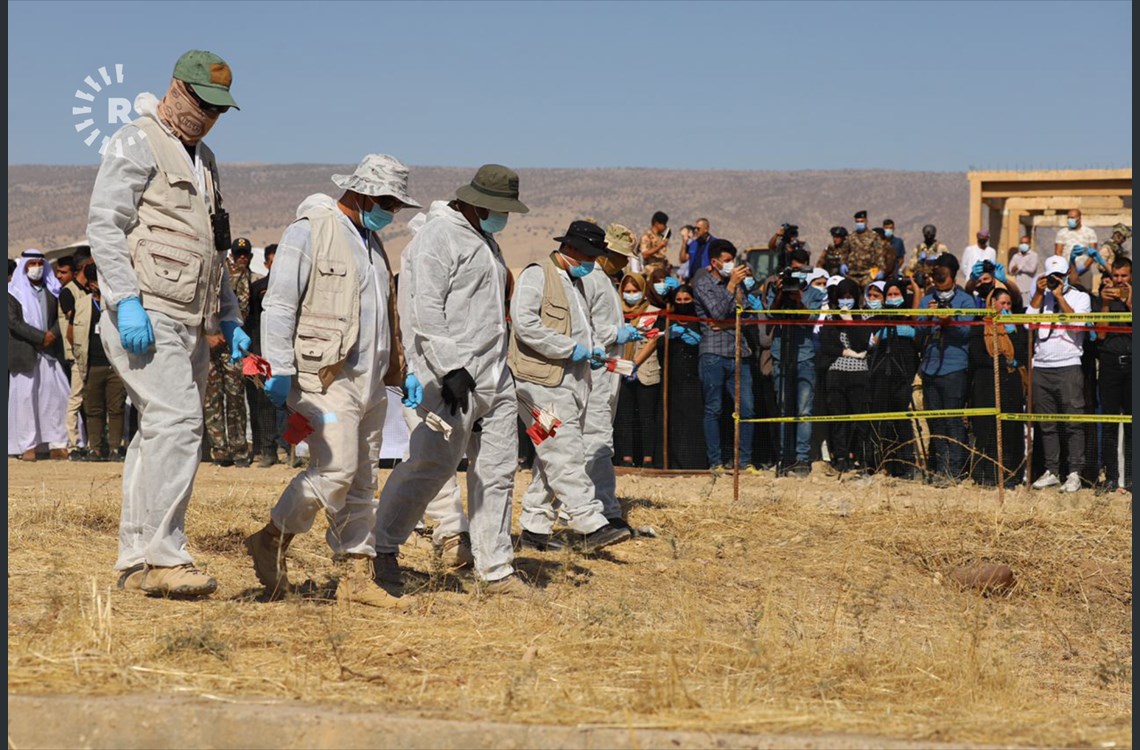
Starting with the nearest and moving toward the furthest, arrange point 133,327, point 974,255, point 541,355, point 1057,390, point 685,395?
point 133,327
point 541,355
point 1057,390
point 685,395
point 974,255

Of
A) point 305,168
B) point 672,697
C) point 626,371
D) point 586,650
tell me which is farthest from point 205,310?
point 305,168

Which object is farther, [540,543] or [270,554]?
[540,543]

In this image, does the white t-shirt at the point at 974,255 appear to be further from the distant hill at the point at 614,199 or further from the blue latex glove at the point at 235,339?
the distant hill at the point at 614,199

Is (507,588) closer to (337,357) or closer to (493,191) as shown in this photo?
(337,357)

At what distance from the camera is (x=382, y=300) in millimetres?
7445

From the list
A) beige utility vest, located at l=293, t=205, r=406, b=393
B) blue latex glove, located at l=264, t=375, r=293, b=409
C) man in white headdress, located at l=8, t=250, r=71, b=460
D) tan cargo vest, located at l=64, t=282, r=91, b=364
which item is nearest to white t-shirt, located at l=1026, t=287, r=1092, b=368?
beige utility vest, located at l=293, t=205, r=406, b=393

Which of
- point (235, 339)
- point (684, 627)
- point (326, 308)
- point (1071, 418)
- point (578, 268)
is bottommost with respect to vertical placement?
point (684, 627)

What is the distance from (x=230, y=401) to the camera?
48.9ft

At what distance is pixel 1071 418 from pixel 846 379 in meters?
1.90

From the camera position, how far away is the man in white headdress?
51.6ft

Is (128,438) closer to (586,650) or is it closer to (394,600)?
(394,600)

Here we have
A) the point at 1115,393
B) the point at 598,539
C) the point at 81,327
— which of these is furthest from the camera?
the point at 81,327

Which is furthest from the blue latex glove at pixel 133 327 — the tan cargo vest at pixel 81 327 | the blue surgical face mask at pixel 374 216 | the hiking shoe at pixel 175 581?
the tan cargo vest at pixel 81 327

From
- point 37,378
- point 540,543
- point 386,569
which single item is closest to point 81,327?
point 37,378
